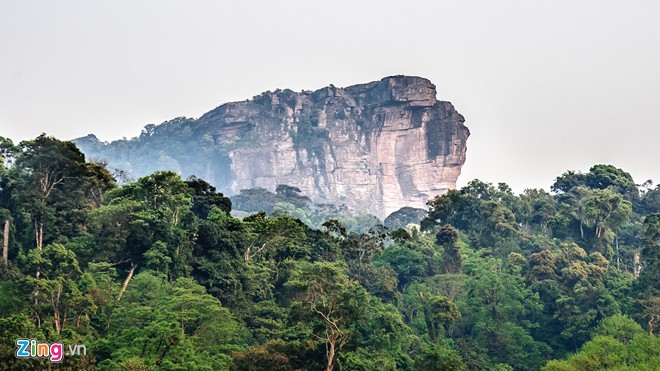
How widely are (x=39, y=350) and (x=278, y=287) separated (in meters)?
13.9

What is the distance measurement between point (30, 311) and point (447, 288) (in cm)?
2024

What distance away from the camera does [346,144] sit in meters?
95.1

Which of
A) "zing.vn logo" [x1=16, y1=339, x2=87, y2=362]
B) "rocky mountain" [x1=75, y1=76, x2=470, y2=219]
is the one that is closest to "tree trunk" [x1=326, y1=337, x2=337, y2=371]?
"zing.vn logo" [x1=16, y1=339, x2=87, y2=362]

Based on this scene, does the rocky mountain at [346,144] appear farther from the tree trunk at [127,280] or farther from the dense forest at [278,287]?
the tree trunk at [127,280]

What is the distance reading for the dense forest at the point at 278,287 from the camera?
28.5m

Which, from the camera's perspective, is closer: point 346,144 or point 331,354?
point 331,354

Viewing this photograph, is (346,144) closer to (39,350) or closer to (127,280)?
(127,280)

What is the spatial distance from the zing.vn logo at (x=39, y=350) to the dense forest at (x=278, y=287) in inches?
8.7

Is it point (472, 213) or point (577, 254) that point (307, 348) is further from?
point (472, 213)

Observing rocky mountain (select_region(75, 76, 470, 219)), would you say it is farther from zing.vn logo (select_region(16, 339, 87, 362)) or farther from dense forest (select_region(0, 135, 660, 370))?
zing.vn logo (select_region(16, 339, 87, 362))

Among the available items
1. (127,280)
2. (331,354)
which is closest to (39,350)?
(331,354)

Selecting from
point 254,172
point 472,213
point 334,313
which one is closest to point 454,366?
point 334,313

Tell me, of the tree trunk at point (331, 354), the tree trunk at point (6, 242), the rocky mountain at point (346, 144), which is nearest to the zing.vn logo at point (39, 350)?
the tree trunk at point (331, 354)

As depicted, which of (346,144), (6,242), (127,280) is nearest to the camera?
(127,280)
